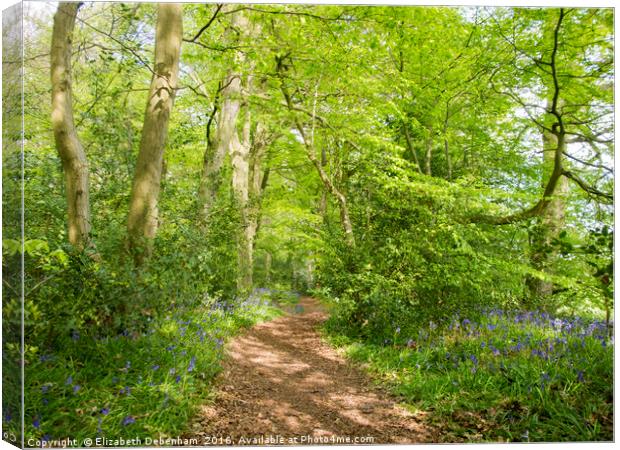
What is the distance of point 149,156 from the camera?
4.15m

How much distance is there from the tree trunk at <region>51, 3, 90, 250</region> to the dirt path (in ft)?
6.03

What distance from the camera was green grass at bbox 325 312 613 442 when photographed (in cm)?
312

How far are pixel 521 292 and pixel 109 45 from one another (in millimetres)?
5312

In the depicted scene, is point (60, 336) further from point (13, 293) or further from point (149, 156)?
point (149, 156)

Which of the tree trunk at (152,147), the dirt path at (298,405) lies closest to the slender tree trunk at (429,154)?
the dirt path at (298,405)

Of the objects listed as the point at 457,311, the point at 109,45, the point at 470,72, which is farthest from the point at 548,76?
the point at 109,45

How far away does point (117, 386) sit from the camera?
306 centimetres

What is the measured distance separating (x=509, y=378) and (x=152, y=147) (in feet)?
12.7

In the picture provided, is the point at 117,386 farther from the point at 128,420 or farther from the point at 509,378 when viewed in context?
the point at 509,378

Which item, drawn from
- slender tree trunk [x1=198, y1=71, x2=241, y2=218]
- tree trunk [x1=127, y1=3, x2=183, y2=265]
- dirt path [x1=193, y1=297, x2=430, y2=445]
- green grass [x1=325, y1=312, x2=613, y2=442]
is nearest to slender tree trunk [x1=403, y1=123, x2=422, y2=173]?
green grass [x1=325, y1=312, x2=613, y2=442]

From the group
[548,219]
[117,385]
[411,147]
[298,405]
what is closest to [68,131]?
[117,385]

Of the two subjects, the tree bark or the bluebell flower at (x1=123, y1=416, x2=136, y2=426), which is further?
the tree bark

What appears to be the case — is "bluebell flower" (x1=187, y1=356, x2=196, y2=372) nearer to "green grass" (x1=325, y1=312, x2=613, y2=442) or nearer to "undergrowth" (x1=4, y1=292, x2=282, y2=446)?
"undergrowth" (x1=4, y1=292, x2=282, y2=446)

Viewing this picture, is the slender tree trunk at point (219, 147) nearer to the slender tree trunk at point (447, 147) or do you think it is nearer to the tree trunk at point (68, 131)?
the tree trunk at point (68, 131)
